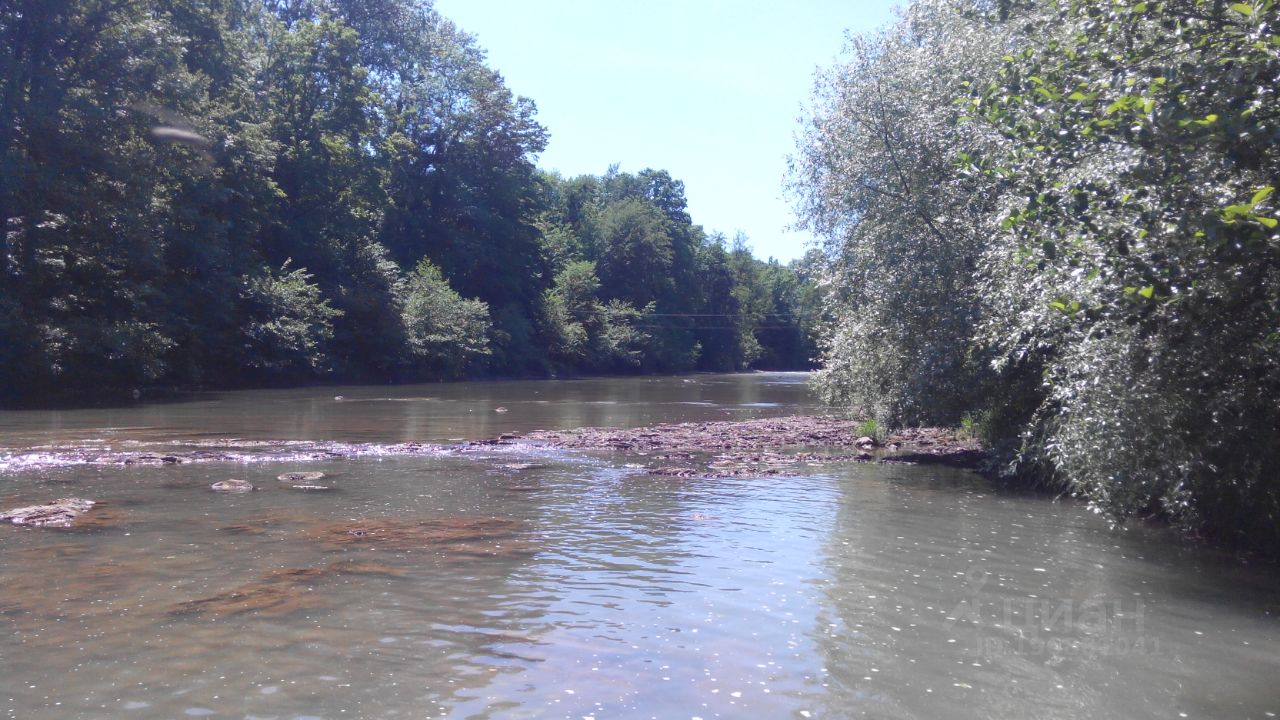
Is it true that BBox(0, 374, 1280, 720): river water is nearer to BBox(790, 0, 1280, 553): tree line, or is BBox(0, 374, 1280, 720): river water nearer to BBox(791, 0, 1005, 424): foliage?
BBox(790, 0, 1280, 553): tree line

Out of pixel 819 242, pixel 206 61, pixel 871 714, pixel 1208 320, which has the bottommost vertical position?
pixel 871 714

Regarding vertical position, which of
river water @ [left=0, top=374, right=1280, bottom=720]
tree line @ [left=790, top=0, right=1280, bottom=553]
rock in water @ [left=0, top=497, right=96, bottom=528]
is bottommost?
river water @ [left=0, top=374, right=1280, bottom=720]

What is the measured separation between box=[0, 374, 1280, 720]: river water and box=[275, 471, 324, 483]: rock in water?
1.29 feet

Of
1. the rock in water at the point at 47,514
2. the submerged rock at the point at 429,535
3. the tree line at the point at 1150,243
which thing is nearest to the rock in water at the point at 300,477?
the rock in water at the point at 47,514

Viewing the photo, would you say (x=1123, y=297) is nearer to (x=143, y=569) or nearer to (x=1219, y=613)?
(x=1219, y=613)

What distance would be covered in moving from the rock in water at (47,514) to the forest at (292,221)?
17138mm

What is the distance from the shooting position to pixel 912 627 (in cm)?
870

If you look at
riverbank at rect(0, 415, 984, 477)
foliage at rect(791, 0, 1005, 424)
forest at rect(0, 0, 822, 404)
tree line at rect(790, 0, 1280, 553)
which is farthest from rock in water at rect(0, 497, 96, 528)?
forest at rect(0, 0, 822, 404)

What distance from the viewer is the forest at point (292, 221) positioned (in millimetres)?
35531

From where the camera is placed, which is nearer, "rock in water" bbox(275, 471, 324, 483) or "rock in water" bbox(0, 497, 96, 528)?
"rock in water" bbox(0, 497, 96, 528)

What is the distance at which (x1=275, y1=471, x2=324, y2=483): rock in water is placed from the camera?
15938 millimetres

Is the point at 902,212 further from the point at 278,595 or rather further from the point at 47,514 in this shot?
the point at 47,514

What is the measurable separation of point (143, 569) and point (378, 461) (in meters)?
9.13

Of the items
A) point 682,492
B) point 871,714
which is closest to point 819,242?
point 682,492
